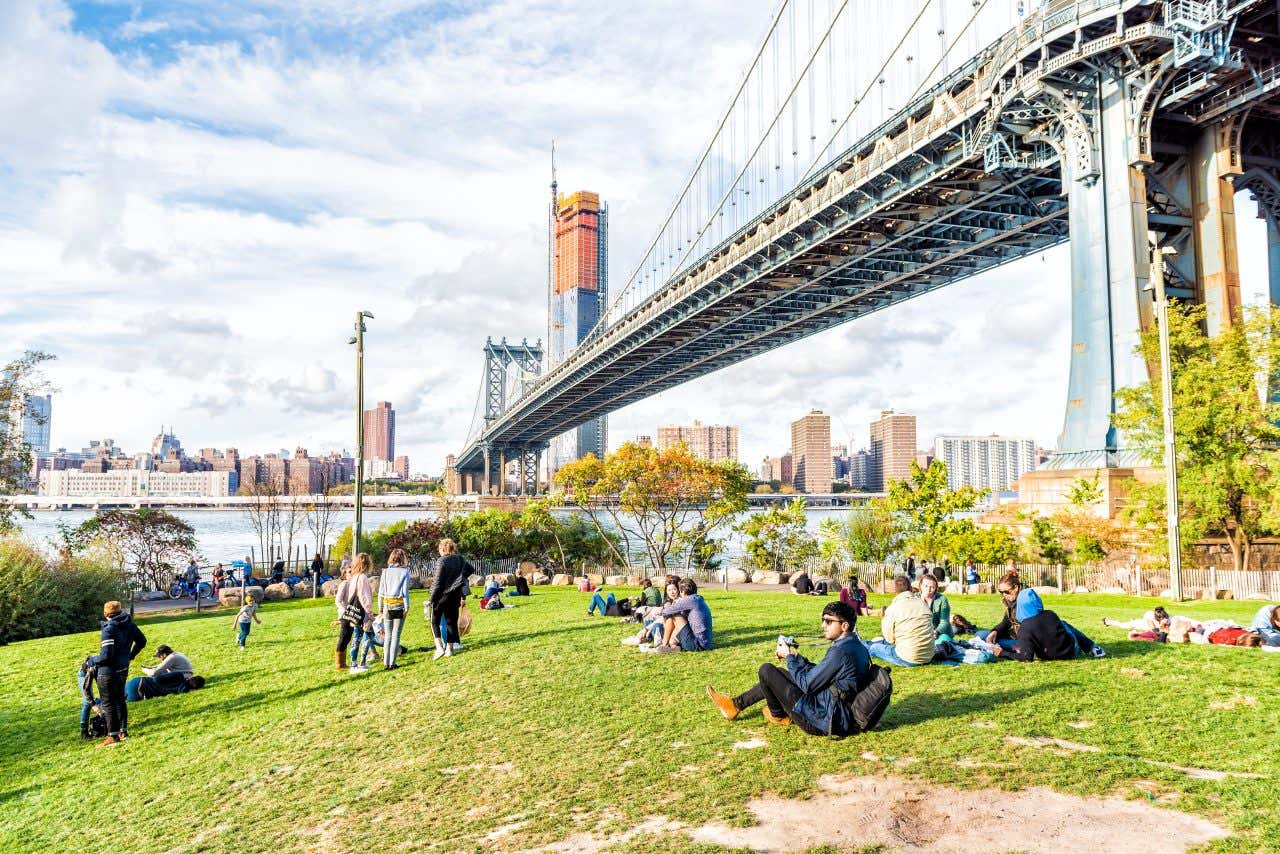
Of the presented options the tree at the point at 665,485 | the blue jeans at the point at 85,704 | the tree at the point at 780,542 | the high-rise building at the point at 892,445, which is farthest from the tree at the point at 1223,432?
the high-rise building at the point at 892,445

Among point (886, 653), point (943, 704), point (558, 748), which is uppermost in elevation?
point (886, 653)

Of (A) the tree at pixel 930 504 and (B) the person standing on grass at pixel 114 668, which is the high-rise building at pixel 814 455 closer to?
(A) the tree at pixel 930 504

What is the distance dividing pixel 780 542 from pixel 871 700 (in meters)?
20.3

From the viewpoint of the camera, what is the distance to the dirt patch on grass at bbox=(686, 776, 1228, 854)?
4.41 meters

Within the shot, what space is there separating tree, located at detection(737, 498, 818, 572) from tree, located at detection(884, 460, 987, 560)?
4.07m

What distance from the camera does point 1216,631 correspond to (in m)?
9.30

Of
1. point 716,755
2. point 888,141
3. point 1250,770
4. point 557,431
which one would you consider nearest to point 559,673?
point 716,755

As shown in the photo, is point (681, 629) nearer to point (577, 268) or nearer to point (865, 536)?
point (865, 536)

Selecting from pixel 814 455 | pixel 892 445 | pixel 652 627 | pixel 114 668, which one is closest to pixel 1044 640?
pixel 652 627

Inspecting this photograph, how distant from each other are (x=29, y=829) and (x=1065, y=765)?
7458 millimetres

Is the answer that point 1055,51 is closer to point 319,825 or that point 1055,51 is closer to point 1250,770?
point 1250,770

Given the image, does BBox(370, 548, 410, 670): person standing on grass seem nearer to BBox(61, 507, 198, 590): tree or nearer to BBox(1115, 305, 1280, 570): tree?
BBox(1115, 305, 1280, 570): tree

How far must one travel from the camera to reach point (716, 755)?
607 cm

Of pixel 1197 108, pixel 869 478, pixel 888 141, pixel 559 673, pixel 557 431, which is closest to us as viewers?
pixel 559 673
